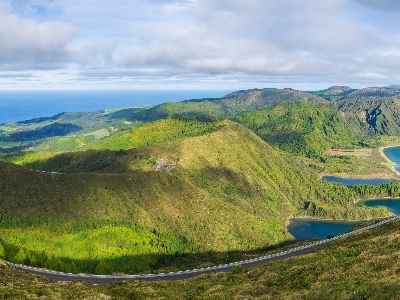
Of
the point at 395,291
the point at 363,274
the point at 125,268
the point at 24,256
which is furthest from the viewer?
the point at 125,268

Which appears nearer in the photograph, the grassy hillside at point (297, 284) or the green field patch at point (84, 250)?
the grassy hillside at point (297, 284)

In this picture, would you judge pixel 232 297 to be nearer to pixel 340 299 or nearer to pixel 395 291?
pixel 340 299

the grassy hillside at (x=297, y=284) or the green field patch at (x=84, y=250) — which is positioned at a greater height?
the grassy hillside at (x=297, y=284)

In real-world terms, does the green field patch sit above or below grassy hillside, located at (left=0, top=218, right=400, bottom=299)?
below

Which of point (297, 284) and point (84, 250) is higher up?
point (297, 284)

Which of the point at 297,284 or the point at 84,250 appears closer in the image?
the point at 297,284

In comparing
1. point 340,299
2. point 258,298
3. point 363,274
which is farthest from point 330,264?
point 340,299

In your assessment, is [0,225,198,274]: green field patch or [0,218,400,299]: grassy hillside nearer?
[0,218,400,299]: grassy hillside

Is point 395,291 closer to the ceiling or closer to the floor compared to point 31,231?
closer to the ceiling
